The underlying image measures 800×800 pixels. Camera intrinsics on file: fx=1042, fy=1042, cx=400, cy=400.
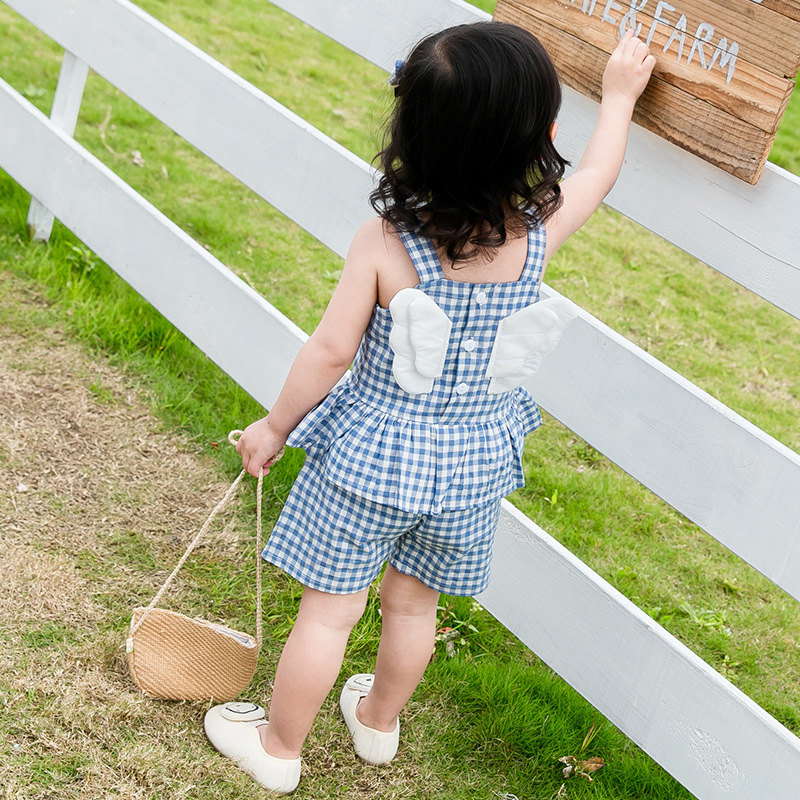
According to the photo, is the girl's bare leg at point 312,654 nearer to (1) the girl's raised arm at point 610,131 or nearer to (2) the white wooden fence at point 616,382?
(2) the white wooden fence at point 616,382

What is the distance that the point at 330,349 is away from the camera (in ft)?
6.32

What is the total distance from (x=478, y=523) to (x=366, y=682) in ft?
2.16

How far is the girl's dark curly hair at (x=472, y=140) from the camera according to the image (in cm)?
166

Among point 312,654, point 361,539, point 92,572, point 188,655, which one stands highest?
point 361,539

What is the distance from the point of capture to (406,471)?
1927mm

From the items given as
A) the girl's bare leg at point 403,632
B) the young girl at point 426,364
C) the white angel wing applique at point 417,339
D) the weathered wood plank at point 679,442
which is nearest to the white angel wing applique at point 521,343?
the young girl at point 426,364

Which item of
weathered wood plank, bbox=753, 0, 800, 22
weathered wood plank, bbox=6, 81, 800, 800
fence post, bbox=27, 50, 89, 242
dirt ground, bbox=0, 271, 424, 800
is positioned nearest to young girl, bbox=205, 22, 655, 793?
dirt ground, bbox=0, 271, 424, 800

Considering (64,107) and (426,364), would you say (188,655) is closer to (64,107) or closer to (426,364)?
(426,364)

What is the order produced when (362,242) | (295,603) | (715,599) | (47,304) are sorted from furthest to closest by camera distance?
(47,304) < (715,599) < (295,603) < (362,242)

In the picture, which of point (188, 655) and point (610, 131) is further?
point (188, 655)

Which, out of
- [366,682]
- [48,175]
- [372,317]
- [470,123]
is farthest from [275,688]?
[48,175]

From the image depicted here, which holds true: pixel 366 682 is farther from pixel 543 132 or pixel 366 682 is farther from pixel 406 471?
pixel 543 132

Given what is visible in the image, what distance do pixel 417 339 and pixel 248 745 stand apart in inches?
40.2

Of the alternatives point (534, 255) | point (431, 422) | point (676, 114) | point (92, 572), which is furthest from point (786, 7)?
point (92, 572)
